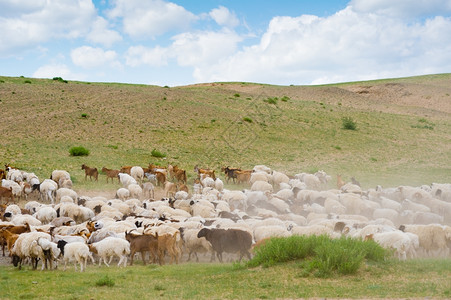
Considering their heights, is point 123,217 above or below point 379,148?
below

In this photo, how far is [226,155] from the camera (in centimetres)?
3822

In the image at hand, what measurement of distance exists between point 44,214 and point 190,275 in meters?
9.08

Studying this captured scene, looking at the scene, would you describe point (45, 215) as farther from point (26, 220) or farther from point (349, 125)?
point (349, 125)

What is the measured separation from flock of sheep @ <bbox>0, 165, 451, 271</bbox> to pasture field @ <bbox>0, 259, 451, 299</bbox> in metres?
1.60

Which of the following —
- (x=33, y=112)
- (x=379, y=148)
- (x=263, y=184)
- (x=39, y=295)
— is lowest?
(x=39, y=295)

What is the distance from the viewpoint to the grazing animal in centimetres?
1348

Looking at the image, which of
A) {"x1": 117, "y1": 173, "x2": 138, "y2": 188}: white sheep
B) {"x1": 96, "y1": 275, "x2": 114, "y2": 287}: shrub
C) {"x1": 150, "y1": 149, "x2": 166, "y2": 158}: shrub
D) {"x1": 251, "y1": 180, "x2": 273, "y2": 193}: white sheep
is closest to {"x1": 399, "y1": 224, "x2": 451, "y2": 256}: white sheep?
{"x1": 96, "y1": 275, "x2": 114, "y2": 287}: shrub

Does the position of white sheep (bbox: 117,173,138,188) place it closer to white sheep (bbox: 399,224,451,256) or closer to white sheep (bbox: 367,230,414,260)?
white sheep (bbox: 399,224,451,256)

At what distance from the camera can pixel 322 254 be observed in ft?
33.3

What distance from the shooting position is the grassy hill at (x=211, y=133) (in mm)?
34125

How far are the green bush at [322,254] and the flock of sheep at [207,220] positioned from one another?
1.96 m

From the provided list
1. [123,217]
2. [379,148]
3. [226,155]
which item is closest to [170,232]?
[123,217]

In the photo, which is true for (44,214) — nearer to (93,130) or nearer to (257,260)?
(257,260)

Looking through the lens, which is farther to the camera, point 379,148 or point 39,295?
point 379,148
